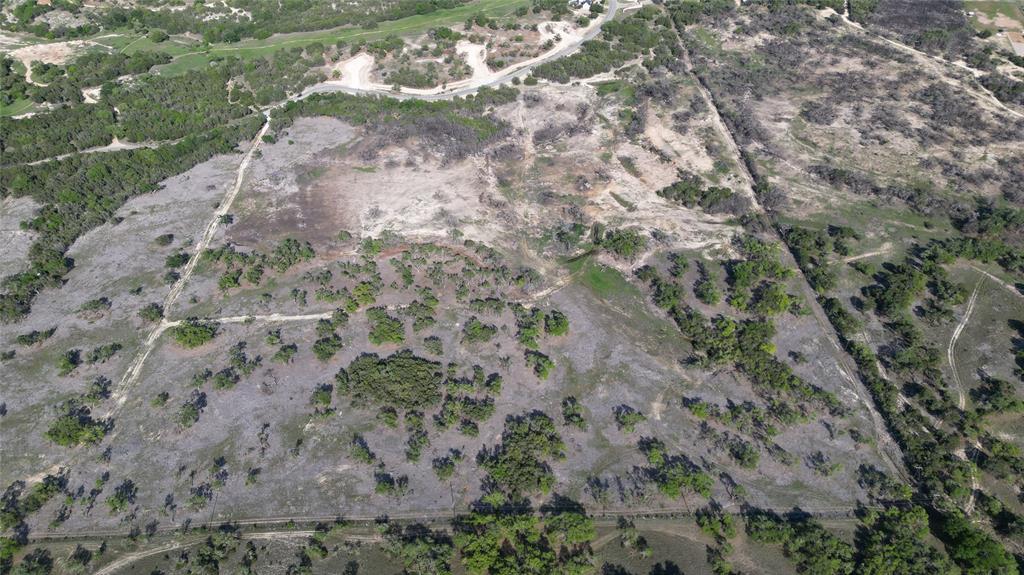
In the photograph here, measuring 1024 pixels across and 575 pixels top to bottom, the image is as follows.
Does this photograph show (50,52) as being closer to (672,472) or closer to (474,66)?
(474,66)

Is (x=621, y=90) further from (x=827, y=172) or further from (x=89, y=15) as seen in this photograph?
(x=89, y=15)

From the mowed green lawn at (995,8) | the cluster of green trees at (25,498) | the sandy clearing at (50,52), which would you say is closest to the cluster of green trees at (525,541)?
the cluster of green trees at (25,498)

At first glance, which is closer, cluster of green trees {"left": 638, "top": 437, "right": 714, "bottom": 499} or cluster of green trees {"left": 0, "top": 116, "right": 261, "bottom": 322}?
cluster of green trees {"left": 638, "top": 437, "right": 714, "bottom": 499}

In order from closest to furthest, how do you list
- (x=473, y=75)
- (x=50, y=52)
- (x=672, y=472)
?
(x=672, y=472)
(x=473, y=75)
(x=50, y=52)

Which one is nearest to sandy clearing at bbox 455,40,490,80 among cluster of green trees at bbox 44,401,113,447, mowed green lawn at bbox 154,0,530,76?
mowed green lawn at bbox 154,0,530,76

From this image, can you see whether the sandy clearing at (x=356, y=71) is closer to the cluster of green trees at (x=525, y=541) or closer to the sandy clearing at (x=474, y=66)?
the sandy clearing at (x=474, y=66)

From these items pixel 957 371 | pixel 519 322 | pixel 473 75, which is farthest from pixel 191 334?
pixel 957 371

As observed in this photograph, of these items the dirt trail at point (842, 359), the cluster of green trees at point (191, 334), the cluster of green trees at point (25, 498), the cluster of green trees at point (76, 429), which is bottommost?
the dirt trail at point (842, 359)

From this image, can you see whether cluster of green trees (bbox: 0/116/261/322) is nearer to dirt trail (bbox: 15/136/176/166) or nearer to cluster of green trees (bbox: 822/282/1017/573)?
dirt trail (bbox: 15/136/176/166)
